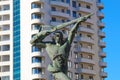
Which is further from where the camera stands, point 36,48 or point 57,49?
point 36,48

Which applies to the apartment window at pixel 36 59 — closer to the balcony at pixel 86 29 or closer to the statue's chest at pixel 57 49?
the balcony at pixel 86 29

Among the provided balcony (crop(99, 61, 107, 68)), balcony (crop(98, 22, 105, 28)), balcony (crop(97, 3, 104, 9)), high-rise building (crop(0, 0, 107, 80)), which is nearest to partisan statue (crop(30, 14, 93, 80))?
high-rise building (crop(0, 0, 107, 80))

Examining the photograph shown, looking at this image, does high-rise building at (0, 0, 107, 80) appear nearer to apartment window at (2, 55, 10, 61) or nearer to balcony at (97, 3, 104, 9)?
apartment window at (2, 55, 10, 61)

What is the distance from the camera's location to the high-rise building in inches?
4339

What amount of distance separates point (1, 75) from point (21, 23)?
14211mm

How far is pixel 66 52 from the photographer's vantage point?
19.4 meters

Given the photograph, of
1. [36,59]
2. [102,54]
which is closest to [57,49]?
[36,59]

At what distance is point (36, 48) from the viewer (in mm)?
108625

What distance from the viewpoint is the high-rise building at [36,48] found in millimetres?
110219

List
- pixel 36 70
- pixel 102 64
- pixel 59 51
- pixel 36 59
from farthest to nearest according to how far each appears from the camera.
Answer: pixel 102 64, pixel 36 59, pixel 36 70, pixel 59 51

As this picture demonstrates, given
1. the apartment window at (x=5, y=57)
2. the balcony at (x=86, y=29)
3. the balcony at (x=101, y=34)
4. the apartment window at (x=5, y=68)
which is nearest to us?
the apartment window at (x=5, y=68)

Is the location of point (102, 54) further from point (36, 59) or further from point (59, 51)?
point (59, 51)

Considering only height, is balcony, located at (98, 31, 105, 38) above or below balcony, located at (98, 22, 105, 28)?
below

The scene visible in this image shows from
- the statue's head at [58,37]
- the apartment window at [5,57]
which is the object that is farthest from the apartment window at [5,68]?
the statue's head at [58,37]
